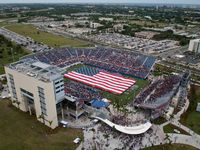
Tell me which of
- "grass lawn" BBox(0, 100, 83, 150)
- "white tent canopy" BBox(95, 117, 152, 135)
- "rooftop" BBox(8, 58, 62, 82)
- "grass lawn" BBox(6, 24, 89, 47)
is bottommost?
"grass lawn" BBox(0, 100, 83, 150)

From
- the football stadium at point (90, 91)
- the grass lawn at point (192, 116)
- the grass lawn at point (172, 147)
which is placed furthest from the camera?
the grass lawn at point (192, 116)

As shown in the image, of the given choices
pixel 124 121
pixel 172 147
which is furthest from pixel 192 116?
pixel 124 121

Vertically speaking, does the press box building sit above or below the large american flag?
above

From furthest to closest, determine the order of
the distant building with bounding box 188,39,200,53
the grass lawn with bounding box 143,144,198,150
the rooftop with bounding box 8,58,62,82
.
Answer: the distant building with bounding box 188,39,200,53 < the rooftop with bounding box 8,58,62,82 < the grass lawn with bounding box 143,144,198,150

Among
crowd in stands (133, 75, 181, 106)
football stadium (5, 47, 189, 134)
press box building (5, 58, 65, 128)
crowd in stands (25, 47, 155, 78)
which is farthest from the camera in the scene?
Result: crowd in stands (25, 47, 155, 78)

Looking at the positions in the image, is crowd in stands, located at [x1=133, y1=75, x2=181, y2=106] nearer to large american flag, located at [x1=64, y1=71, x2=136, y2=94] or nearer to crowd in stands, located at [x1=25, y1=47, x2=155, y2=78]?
large american flag, located at [x1=64, y1=71, x2=136, y2=94]

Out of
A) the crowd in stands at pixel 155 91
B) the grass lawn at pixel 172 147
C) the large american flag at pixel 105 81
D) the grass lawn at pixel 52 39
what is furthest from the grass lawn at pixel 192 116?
the grass lawn at pixel 52 39

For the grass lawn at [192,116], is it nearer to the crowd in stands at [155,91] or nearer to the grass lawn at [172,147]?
the grass lawn at [172,147]

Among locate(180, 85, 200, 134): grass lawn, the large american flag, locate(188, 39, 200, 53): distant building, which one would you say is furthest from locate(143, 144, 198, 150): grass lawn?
locate(188, 39, 200, 53): distant building
